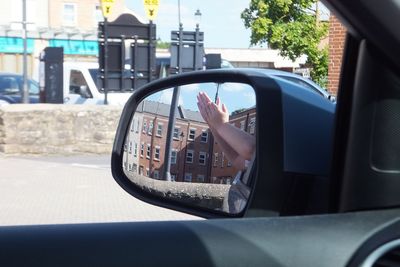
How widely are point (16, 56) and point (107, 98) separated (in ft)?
63.8

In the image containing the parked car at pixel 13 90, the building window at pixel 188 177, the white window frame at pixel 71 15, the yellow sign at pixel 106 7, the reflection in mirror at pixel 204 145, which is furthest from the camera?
the white window frame at pixel 71 15

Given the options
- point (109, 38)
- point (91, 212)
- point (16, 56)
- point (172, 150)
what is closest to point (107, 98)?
point (109, 38)

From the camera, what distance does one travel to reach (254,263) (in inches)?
63.9

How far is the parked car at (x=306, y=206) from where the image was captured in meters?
1.58

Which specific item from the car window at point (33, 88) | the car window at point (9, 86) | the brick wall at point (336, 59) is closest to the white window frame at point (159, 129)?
the brick wall at point (336, 59)

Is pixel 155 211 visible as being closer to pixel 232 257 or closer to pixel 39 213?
pixel 39 213

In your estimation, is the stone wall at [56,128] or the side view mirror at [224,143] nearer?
the side view mirror at [224,143]

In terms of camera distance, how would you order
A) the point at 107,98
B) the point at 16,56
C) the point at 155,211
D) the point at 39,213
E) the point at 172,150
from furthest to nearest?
1. the point at 16,56
2. the point at 107,98
3. the point at 39,213
4. the point at 155,211
5. the point at 172,150

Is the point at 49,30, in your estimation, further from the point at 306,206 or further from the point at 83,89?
the point at 306,206

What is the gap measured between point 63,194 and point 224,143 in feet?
24.3

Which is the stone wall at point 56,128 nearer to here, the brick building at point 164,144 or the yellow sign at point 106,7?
the yellow sign at point 106,7

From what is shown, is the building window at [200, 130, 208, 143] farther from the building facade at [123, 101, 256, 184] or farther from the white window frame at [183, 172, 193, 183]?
the white window frame at [183, 172, 193, 183]

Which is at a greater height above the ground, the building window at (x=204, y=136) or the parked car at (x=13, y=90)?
the building window at (x=204, y=136)

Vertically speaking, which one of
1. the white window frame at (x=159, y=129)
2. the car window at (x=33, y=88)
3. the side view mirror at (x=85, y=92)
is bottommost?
the car window at (x=33, y=88)
